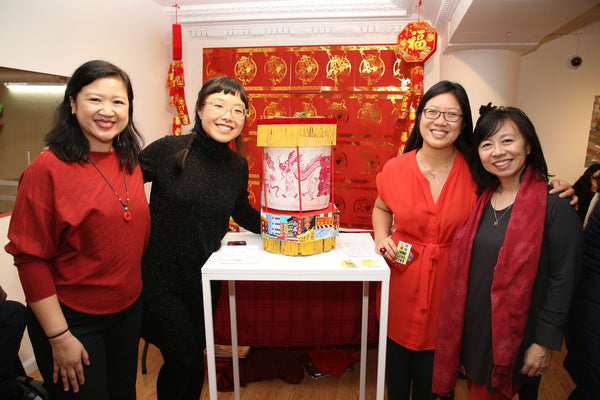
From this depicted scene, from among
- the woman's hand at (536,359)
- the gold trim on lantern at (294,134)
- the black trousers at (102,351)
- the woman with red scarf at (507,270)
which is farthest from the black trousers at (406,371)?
the black trousers at (102,351)

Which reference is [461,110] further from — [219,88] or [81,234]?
[81,234]

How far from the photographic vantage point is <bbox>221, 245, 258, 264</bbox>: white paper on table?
1209 mm

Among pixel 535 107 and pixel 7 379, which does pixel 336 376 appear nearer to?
pixel 7 379

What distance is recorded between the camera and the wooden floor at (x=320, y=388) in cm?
193

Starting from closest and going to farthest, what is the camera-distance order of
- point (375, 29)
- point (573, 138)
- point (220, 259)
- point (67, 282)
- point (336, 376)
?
point (67, 282) < point (220, 259) < point (336, 376) < point (375, 29) < point (573, 138)

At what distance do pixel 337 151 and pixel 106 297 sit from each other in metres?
2.47

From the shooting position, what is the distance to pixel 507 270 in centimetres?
109

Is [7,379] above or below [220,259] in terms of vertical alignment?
below

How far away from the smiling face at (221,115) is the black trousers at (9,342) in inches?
32.9

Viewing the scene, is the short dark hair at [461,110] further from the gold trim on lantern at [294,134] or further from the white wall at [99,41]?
the white wall at [99,41]

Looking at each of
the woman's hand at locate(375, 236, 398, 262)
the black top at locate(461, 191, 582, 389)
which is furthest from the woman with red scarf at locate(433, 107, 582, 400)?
the woman's hand at locate(375, 236, 398, 262)

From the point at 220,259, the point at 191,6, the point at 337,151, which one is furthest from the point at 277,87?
the point at 220,259

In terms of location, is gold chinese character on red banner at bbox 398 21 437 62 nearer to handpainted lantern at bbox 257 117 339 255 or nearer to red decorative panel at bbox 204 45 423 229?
red decorative panel at bbox 204 45 423 229

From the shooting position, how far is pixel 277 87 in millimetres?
3240
